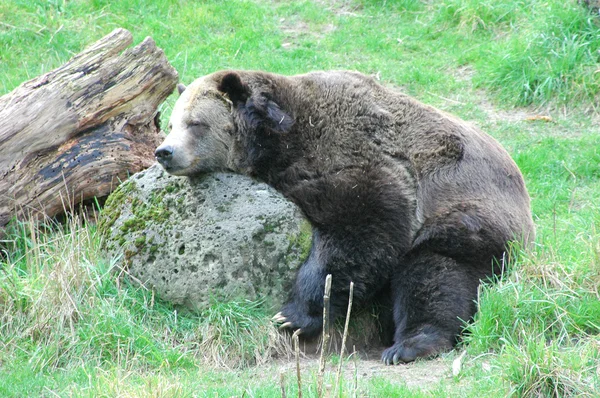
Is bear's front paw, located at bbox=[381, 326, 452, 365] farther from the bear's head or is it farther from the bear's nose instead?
the bear's nose

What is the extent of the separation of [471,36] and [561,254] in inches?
237

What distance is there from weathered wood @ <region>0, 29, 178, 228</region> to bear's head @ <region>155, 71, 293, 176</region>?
100 centimetres

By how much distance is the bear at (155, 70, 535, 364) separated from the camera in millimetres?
6148

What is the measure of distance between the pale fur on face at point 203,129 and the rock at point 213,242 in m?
0.20

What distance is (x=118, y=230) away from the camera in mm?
6438

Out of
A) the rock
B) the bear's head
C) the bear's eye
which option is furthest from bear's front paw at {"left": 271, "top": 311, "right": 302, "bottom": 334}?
the bear's eye

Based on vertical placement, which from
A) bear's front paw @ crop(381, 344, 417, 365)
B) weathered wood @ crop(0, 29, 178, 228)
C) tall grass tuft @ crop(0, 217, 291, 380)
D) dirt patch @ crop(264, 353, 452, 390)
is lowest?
bear's front paw @ crop(381, 344, 417, 365)

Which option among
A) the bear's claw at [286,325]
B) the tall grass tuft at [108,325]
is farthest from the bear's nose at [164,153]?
the bear's claw at [286,325]

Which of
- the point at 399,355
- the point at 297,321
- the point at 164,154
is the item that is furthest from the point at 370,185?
the point at 164,154

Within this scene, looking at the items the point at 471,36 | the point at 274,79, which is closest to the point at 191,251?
the point at 274,79

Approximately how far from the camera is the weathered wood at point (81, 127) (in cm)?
682

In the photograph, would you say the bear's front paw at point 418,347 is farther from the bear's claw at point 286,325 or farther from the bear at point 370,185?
the bear's claw at point 286,325

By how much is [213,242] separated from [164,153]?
0.76 m

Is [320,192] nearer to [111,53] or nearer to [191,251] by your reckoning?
[191,251]
